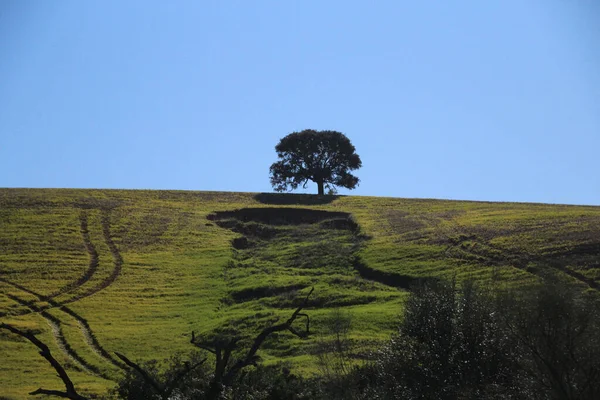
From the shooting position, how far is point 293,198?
403 feet

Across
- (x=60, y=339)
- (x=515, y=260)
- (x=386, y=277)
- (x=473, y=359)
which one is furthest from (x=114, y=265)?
(x=473, y=359)

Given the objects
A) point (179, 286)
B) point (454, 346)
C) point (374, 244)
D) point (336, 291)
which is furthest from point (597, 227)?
point (454, 346)

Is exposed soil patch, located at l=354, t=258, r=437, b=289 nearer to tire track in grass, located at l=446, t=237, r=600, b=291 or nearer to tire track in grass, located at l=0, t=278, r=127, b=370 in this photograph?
tire track in grass, located at l=446, t=237, r=600, b=291

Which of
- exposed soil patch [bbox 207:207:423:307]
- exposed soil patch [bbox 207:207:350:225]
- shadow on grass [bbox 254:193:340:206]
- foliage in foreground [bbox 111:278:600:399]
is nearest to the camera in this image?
foliage in foreground [bbox 111:278:600:399]

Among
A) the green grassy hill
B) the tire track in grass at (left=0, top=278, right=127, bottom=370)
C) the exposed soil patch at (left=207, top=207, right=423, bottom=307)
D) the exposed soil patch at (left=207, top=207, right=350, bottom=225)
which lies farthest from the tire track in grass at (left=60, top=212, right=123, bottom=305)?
the exposed soil patch at (left=207, top=207, right=350, bottom=225)

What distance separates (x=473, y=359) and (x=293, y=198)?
8265 centimetres

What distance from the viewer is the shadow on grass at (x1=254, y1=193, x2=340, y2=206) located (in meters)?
118

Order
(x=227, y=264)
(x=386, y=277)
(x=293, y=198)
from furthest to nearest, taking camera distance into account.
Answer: (x=293, y=198) → (x=227, y=264) → (x=386, y=277)

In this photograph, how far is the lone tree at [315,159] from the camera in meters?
130

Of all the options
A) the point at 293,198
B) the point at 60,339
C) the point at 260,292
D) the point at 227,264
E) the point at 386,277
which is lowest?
the point at 60,339

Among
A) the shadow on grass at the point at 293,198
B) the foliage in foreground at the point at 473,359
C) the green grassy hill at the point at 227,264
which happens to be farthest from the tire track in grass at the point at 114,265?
the foliage in foreground at the point at 473,359

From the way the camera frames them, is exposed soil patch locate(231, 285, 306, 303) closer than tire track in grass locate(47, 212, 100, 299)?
Yes

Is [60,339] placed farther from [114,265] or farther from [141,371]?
[141,371]

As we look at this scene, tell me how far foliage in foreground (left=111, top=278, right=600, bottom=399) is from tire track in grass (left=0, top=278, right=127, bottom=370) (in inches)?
725
